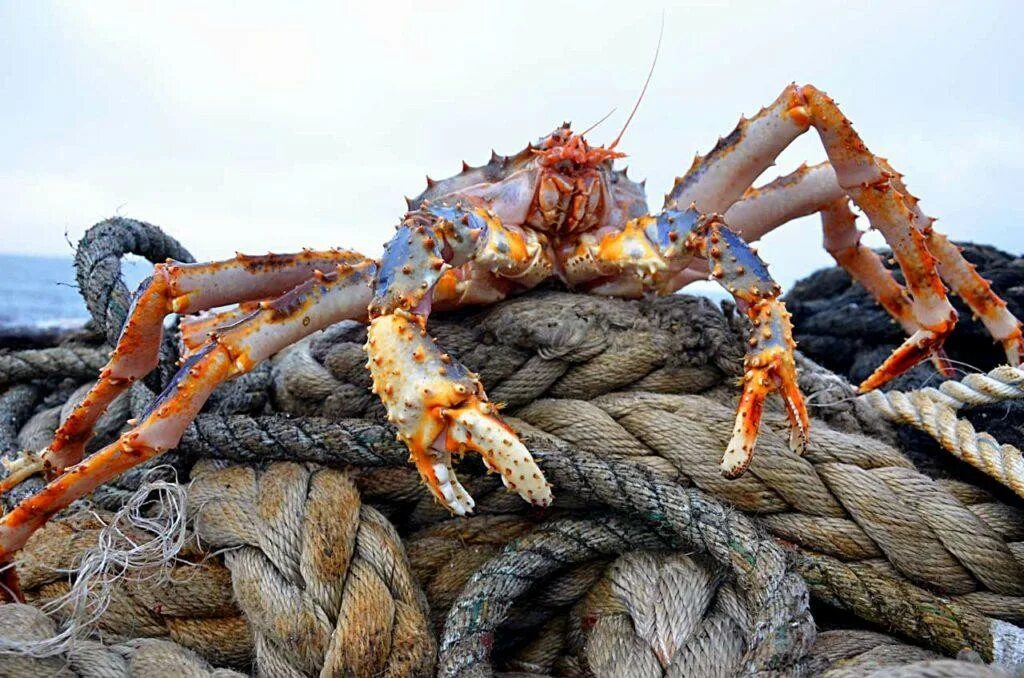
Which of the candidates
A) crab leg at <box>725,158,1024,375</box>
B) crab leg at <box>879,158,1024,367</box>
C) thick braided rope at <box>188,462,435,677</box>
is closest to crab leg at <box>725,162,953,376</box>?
crab leg at <box>725,158,1024,375</box>

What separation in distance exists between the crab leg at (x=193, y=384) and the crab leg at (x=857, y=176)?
0.82 meters

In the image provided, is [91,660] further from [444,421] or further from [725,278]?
[725,278]

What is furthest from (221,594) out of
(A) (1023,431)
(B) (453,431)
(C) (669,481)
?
(A) (1023,431)

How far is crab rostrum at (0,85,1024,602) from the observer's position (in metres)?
1.12

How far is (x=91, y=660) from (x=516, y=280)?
1004 millimetres

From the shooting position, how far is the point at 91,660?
1152 millimetres

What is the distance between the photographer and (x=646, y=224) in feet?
5.16

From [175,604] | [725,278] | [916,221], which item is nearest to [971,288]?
[916,221]

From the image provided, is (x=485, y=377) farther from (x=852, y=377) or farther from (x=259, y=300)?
(x=852, y=377)

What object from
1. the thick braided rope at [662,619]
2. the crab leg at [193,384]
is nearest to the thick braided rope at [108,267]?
the crab leg at [193,384]

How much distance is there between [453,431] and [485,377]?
36 cm

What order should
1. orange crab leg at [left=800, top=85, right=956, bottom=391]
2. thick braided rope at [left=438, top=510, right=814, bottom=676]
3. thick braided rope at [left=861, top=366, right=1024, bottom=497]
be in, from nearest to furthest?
thick braided rope at [left=438, top=510, right=814, bottom=676]
thick braided rope at [left=861, top=366, right=1024, bottom=497]
orange crab leg at [left=800, top=85, right=956, bottom=391]

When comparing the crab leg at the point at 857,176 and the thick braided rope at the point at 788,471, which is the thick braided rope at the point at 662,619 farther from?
the crab leg at the point at 857,176

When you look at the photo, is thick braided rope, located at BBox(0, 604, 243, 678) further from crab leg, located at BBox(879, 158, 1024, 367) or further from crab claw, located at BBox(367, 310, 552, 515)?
crab leg, located at BBox(879, 158, 1024, 367)
